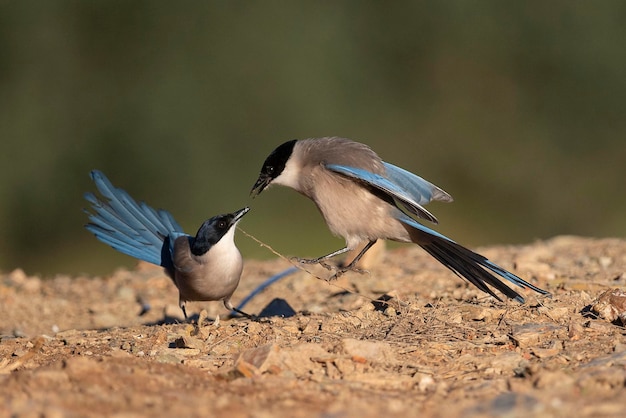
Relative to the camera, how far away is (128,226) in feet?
23.8

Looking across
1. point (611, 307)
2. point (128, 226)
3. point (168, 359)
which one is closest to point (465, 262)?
point (611, 307)

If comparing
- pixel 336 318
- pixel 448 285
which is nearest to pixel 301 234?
pixel 448 285

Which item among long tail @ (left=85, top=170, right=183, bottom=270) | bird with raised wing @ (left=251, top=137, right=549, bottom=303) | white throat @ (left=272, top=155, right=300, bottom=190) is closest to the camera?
bird with raised wing @ (left=251, top=137, right=549, bottom=303)

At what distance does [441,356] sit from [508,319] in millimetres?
828

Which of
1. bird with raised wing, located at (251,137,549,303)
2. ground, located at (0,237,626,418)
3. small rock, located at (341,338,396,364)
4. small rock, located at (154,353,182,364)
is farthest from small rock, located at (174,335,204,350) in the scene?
bird with raised wing, located at (251,137,549,303)

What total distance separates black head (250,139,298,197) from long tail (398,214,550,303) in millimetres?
862

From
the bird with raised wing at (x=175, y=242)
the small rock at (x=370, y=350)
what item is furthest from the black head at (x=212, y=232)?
the small rock at (x=370, y=350)

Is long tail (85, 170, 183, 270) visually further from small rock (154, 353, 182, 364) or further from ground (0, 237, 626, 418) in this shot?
small rock (154, 353, 182, 364)

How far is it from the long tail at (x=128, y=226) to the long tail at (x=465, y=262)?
2.05 metres

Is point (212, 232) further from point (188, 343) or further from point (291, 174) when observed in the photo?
point (188, 343)

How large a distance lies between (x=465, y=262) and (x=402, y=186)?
72cm

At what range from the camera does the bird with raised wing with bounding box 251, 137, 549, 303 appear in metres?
6.08

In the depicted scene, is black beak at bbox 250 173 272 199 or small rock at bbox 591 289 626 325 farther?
black beak at bbox 250 173 272 199

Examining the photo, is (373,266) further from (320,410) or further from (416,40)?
(416,40)
